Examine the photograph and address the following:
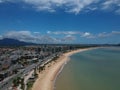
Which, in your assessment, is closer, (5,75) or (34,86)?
(34,86)

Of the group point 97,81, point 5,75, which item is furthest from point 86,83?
point 5,75

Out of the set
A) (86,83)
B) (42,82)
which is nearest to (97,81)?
(86,83)

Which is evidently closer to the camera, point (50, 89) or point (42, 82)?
point (50, 89)

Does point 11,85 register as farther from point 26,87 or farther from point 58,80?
point 58,80

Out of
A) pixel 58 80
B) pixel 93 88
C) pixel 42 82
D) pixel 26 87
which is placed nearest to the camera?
pixel 26 87

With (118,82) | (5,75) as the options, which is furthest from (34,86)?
(118,82)

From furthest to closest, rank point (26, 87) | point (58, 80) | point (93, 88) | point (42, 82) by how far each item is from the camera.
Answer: point (58, 80), point (42, 82), point (93, 88), point (26, 87)

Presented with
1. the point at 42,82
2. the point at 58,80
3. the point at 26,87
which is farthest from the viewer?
the point at 58,80

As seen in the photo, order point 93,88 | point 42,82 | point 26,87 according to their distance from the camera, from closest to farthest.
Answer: point 26,87 < point 93,88 < point 42,82

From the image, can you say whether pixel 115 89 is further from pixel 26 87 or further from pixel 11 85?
pixel 11 85
